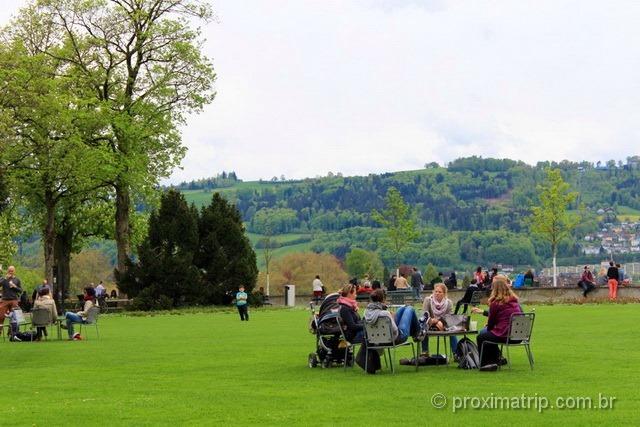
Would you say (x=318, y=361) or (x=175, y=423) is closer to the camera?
(x=175, y=423)

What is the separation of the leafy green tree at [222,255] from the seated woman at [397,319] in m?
37.5

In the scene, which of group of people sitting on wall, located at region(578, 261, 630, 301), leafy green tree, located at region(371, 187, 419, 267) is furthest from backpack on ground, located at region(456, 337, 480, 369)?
leafy green tree, located at region(371, 187, 419, 267)

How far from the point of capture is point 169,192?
194ft

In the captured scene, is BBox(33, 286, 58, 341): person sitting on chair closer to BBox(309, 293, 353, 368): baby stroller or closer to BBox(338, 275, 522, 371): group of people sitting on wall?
BBox(309, 293, 353, 368): baby stroller

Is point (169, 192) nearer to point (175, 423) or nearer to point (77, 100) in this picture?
point (77, 100)

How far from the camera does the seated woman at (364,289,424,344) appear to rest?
19.6 meters

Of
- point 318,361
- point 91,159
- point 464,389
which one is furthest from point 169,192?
point 464,389

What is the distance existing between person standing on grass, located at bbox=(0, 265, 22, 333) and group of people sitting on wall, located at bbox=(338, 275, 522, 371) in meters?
14.9

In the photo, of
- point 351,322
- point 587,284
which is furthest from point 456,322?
point 587,284

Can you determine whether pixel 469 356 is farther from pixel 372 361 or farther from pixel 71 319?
pixel 71 319

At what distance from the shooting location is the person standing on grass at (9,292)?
32.9 meters

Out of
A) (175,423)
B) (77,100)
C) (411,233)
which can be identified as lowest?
(175,423)

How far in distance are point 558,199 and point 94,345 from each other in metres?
53.8

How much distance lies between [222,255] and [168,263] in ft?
10.2
